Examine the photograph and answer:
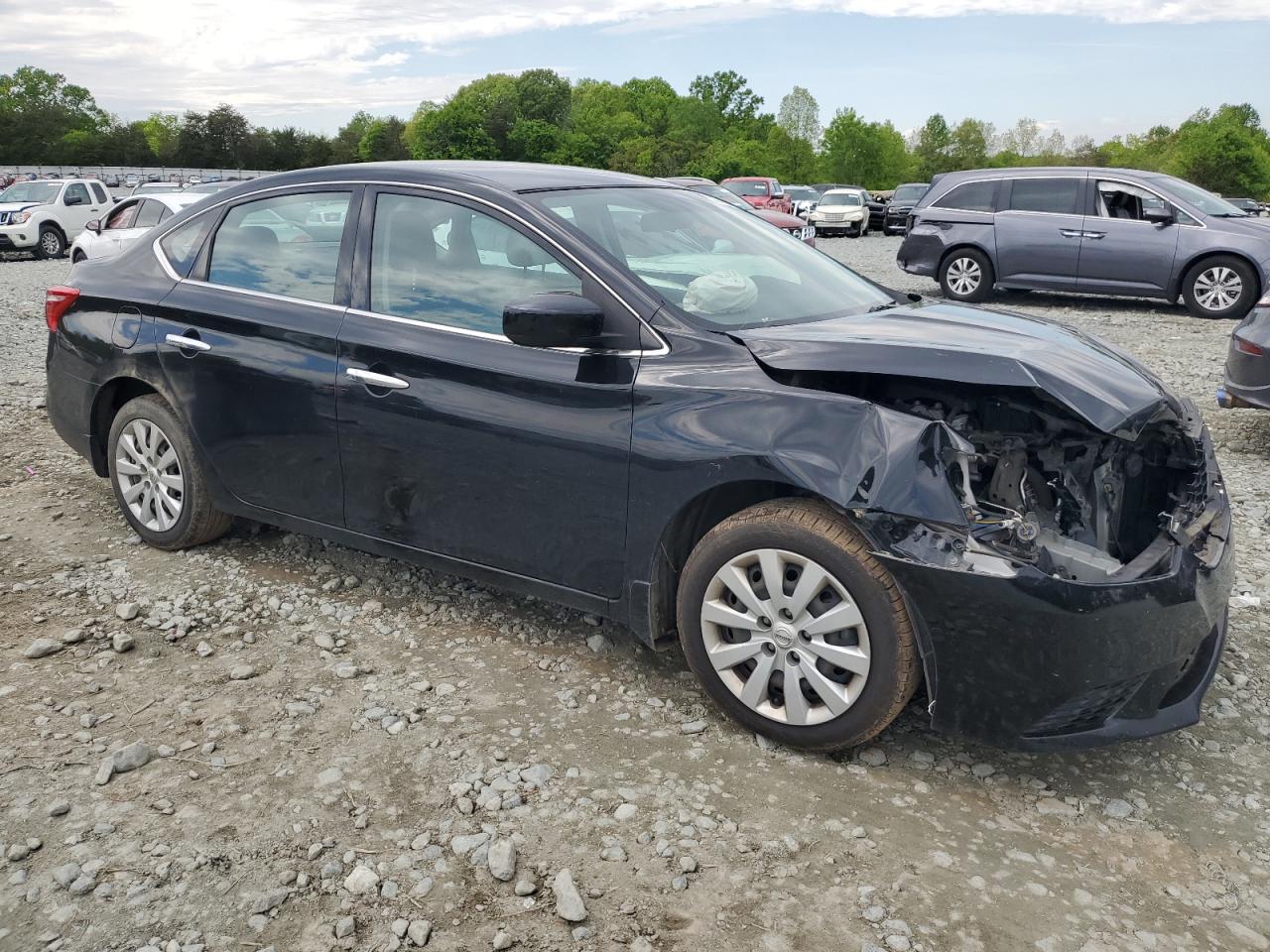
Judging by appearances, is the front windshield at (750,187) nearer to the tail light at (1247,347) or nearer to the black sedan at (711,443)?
the tail light at (1247,347)

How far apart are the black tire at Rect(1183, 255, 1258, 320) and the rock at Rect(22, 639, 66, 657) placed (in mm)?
12756

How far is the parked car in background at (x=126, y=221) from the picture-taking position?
15.8 metres

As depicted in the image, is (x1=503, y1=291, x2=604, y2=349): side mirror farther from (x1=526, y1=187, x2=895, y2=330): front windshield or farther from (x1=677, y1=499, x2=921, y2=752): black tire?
(x1=677, y1=499, x2=921, y2=752): black tire

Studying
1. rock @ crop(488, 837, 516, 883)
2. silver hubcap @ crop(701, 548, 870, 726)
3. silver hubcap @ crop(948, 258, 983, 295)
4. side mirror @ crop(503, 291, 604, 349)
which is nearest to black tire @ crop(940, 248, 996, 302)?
silver hubcap @ crop(948, 258, 983, 295)

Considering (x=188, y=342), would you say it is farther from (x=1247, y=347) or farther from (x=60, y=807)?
(x=1247, y=347)

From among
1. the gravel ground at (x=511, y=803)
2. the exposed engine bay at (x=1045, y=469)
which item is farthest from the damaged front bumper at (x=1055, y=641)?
the gravel ground at (x=511, y=803)

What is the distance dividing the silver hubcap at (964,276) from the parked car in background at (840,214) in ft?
60.2

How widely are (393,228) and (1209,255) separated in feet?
38.6

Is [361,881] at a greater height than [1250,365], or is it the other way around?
[1250,365]

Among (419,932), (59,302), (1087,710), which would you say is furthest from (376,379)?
(1087,710)

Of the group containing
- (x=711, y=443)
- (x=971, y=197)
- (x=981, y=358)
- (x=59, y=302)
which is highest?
(x=971, y=197)

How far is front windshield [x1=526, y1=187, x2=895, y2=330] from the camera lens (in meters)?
3.51

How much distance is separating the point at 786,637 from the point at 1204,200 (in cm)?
1245

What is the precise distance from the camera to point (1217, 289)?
12648mm
